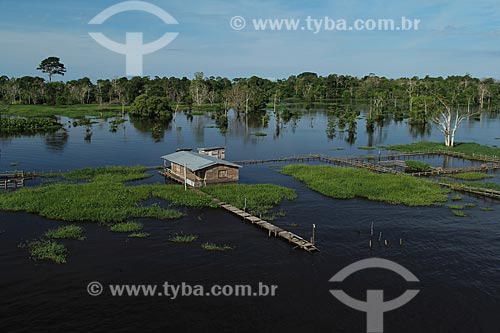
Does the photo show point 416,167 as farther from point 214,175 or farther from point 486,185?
point 214,175

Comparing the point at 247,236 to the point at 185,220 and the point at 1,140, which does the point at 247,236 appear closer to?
the point at 185,220

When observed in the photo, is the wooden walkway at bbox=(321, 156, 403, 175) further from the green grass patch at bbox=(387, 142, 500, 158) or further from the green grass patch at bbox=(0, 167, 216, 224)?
the green grass patch at bbox=(0, 167, 216, 224)

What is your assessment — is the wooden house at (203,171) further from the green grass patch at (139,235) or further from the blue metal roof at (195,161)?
the green grass patch at (139,235)

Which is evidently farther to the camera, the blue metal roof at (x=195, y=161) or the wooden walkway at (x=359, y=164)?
the wooden walkway at (x=359, y=164)

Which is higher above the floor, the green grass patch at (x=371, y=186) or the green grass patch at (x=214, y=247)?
the green grass patch at (x=371, y=186)

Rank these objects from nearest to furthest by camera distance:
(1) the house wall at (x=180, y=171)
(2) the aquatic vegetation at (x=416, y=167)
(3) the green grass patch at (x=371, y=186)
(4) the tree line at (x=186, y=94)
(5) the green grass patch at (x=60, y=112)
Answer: (3) the green grass patch at (x=371, y=186) → (1) the house wall at (x=180, y=171) → (2) the aquatic vegetation at (x=416, y=167) → (5) the green grass patch at (x=60, y=112) → (4) the tree line at (x=186, y=94)

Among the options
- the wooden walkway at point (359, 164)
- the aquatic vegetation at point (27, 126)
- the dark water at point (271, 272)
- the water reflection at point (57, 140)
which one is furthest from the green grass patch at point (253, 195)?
the aquatic vegetation at point (27, 126)
